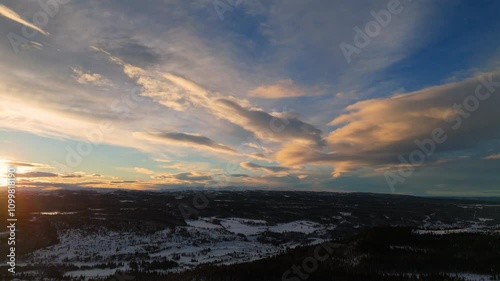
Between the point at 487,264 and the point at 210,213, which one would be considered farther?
the point at 210,213

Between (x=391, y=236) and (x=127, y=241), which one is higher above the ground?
(x=391, y=236)

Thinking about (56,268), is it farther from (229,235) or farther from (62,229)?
(229,235)

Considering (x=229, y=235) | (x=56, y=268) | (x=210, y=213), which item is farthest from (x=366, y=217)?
(x=56, y=268)
